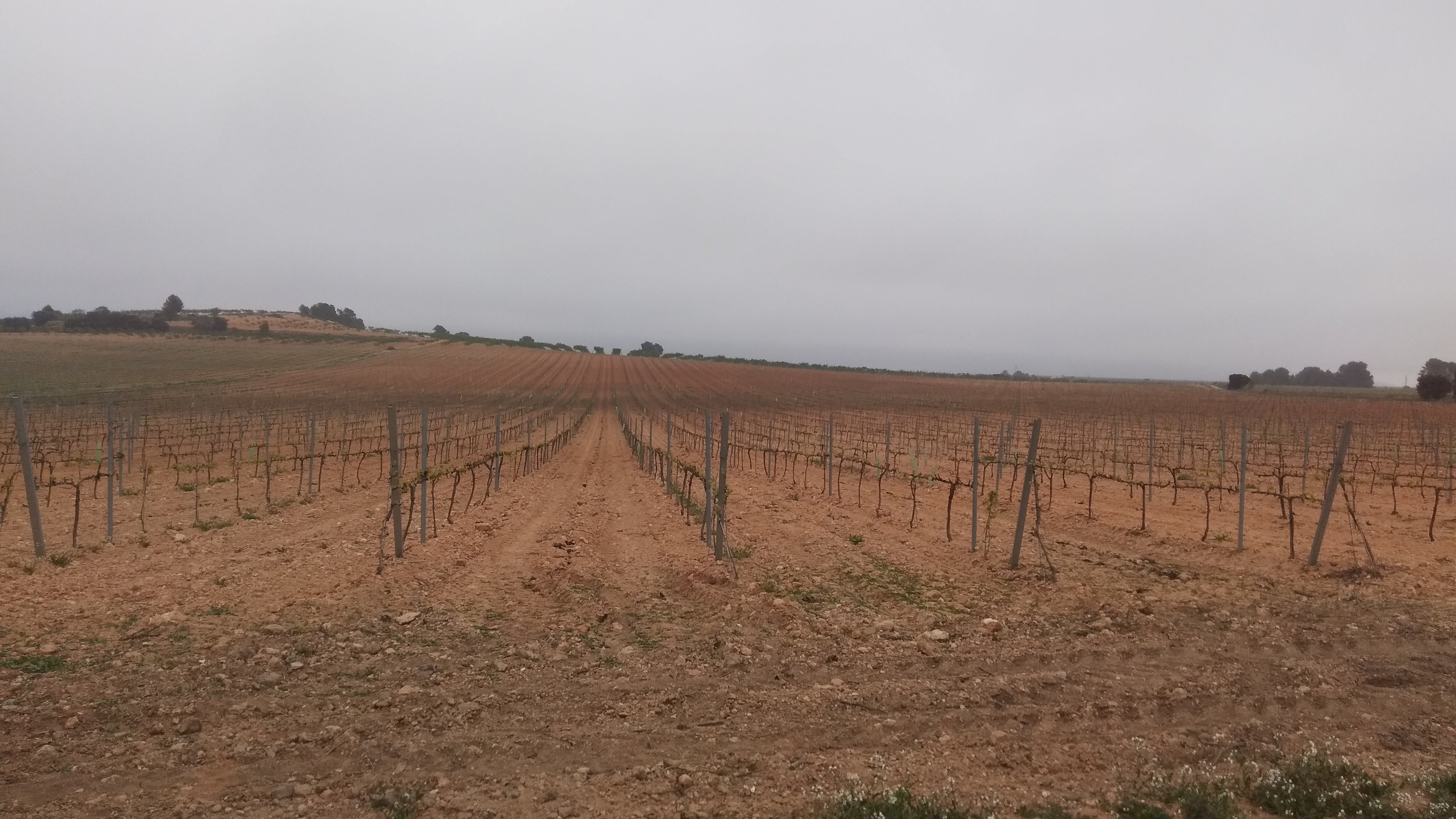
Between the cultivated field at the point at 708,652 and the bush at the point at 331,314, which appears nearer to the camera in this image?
the cultivated field at the point at 708,652

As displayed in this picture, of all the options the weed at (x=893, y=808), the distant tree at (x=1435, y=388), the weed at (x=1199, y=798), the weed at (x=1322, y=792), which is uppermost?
the distant tree at (x=1435, y=388)

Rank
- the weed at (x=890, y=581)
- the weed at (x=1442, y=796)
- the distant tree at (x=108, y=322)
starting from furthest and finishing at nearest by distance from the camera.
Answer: the distant tree at (x=108, y=322), the weed at (x=890, y=581), the weed at (x=1442, y=796)

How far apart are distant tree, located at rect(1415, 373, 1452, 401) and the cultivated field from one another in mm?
61093

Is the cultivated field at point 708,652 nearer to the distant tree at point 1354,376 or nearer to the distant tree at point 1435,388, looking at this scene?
the distant tree at point 1435,388

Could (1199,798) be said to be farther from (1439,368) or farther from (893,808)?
(1439,368)

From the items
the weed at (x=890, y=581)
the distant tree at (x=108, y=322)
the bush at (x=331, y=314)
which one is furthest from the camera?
the bush at (x=331, y=314)

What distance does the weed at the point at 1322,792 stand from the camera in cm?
359

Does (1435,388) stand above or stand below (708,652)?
above

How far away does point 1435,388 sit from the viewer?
57.6 m

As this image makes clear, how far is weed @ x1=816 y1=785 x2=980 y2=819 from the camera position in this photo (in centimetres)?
353

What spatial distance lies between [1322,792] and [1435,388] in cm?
7812

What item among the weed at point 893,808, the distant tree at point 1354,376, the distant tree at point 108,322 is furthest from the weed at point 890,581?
the distant tree at point 1354,376

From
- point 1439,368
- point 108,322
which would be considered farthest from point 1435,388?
point 108,322

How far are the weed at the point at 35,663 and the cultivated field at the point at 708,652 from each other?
0.03 metres
